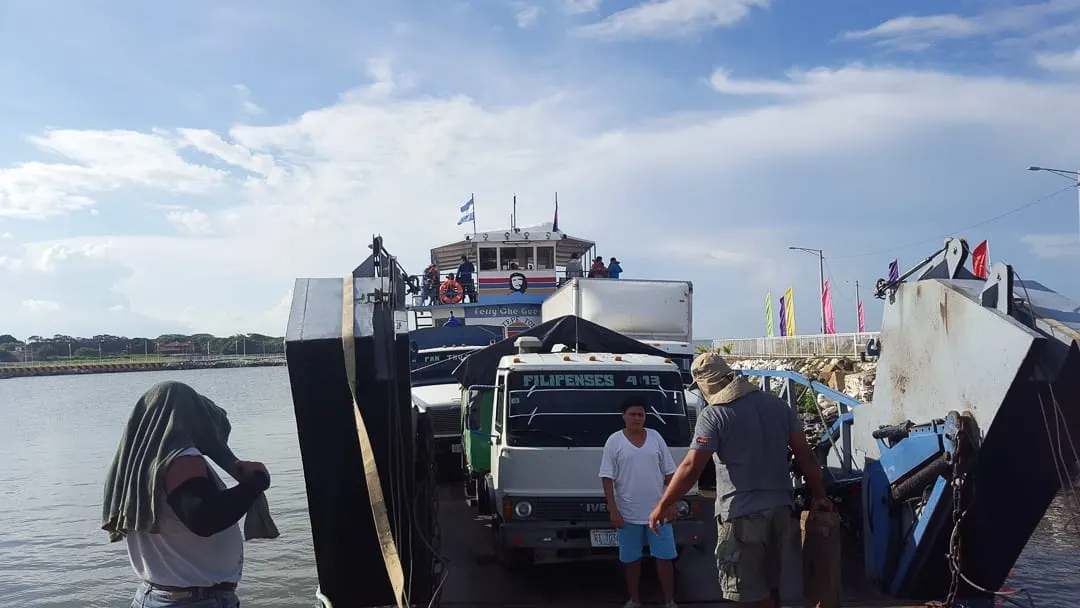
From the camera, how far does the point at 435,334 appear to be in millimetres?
16625

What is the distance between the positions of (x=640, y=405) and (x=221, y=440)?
3.34 m

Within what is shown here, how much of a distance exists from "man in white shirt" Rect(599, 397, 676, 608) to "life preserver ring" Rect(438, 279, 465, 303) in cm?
1564

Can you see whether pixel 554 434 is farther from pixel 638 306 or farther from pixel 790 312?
pixel 790 312

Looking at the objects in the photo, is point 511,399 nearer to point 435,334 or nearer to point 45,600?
point 45,600

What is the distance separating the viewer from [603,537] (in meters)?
6.59

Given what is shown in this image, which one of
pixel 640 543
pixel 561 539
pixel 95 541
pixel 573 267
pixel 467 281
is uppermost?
pixel 573 267

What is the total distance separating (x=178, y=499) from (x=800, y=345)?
29.5 meters

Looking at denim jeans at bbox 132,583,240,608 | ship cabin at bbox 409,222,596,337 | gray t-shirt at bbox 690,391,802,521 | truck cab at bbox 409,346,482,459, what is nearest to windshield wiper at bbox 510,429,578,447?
gray t-shirt at bbox 690,391,802,521

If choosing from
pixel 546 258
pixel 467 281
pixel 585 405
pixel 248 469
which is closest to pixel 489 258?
pixel 467 281

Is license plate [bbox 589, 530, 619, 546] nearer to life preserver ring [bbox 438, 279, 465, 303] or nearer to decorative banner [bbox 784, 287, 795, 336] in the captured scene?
life preserver ring [bbox 438, 279, 465, 303]

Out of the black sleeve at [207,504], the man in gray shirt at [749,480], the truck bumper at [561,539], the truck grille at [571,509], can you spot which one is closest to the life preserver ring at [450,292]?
the truck bumper at [561,539]

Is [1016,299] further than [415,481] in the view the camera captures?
No

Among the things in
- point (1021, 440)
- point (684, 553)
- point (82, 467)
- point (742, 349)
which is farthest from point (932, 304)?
point (742, 349)

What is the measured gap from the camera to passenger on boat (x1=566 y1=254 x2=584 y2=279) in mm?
23672
